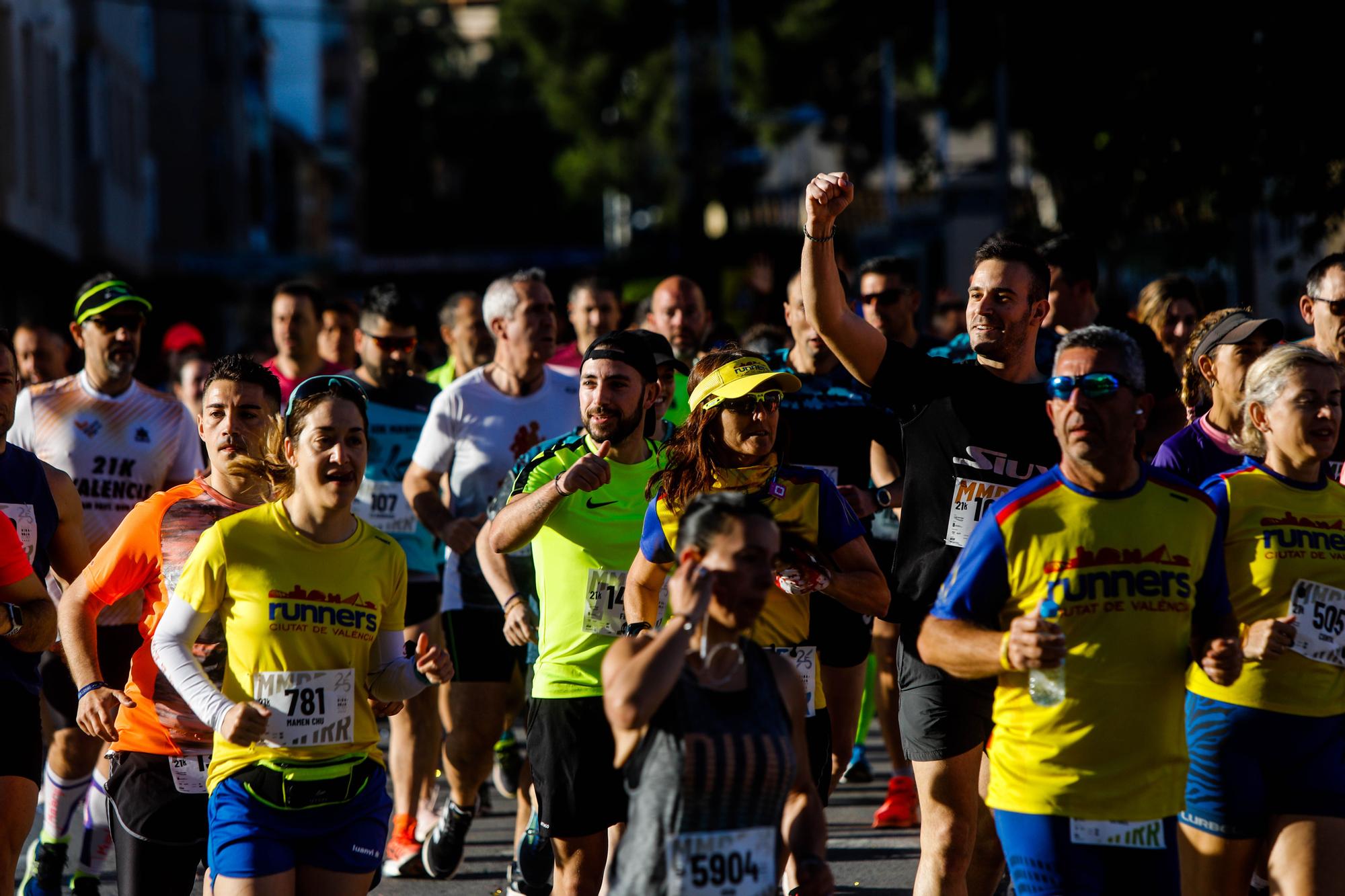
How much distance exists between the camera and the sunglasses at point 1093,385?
4359 millimetres

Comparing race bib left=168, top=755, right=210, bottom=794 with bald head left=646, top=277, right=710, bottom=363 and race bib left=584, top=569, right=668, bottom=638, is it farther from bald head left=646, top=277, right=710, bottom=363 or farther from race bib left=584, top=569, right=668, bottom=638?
bald head left=646, top=277, right=710, bottom=363

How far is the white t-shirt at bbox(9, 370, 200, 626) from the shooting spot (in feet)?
26.1

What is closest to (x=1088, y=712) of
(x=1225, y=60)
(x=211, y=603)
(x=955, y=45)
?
(x=211, y=603)

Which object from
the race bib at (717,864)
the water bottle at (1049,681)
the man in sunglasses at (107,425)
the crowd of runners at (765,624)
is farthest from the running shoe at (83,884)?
the water bottle at (1049,681)

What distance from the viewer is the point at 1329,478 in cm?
507

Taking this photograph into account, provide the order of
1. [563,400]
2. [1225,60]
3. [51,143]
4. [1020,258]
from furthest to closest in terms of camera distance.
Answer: [51,143], [1225,60], [563,400], [1020,258]

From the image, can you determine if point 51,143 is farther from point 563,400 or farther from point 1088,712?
point 1088,712

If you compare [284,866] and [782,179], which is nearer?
[284,866]

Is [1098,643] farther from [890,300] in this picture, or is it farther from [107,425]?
[107,425]

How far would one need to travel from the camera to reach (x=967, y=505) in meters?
5.56

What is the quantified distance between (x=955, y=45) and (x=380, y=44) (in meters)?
52.8

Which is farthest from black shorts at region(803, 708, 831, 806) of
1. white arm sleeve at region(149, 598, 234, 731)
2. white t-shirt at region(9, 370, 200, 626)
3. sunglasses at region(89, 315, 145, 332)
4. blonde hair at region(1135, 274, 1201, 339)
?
sunglasses at region(89, 315, 145, 332)

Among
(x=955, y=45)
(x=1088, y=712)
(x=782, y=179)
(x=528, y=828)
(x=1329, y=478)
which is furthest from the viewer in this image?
(x=782, y=179)

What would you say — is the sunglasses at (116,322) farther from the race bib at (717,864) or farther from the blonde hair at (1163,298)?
→ the race bib at (717,864)
